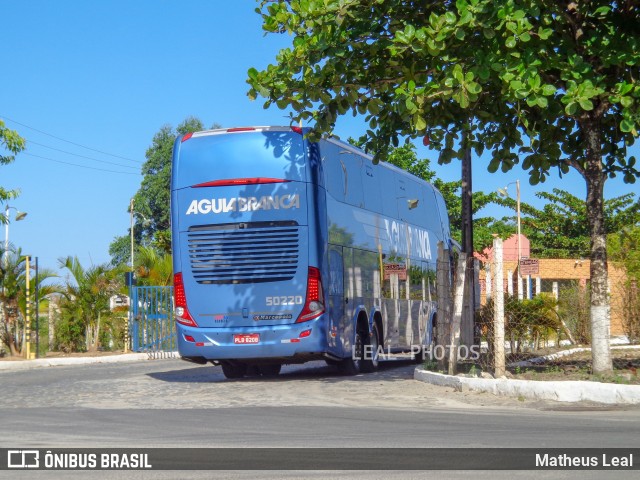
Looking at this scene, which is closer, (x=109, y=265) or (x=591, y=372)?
(x=591, y=372)

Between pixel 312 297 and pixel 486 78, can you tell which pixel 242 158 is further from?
pixel 486 78

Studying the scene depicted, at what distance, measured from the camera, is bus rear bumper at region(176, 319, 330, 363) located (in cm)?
1758

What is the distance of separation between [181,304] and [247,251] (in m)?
→ 1.52

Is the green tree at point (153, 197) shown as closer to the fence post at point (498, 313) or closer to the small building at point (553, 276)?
the small building at point (553, 276)

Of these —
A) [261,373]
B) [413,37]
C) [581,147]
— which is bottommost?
[261,373]

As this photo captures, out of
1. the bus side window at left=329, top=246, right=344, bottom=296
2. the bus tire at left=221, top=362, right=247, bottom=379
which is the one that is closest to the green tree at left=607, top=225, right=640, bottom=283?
the bus side window at left=329, top=246, right=344, bottom=296

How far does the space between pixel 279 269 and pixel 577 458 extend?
994 centimetres

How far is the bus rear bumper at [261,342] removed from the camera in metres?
17.6

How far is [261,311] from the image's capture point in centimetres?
1770

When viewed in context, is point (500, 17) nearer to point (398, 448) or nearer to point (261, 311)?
point (398, 448)

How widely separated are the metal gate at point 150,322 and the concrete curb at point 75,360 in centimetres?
22

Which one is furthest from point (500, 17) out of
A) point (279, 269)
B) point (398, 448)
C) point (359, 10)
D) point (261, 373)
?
point (261, 373)

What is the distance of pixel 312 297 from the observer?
17594 mm

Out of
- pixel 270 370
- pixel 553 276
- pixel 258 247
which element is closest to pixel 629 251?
pixel 270 370
